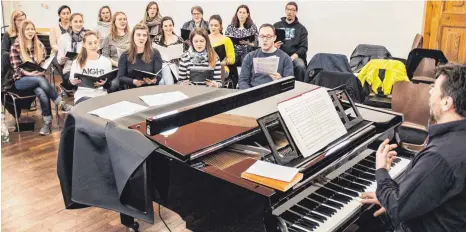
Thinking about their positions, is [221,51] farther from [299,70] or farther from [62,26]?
[62,26]

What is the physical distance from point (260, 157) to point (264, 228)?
0.46 m

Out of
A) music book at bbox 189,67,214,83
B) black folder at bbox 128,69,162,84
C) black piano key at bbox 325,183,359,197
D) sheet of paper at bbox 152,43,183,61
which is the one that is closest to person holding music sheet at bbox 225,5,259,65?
sheet of paper at bbox 152,43,183,61

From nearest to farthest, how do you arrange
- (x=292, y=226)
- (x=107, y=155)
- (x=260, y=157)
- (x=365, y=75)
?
1. (x=292, y=226)
2. (x=260, y=157)
3. (x=107, y=155)
4. (x=365, y=75)

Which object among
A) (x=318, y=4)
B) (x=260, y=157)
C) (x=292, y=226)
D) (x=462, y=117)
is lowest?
(x=292, y=226)

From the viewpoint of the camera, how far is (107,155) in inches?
96.3

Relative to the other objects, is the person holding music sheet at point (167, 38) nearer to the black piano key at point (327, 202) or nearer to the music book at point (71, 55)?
the music book at point (71, 55)

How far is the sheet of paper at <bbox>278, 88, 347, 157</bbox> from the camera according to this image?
1967 millimetres

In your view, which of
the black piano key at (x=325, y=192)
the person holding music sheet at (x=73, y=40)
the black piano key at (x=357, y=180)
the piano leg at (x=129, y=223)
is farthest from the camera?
the person holding music sheet at (x=73, y=40)

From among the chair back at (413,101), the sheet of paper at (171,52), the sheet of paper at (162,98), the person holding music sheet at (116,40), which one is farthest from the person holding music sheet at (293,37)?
the sheet of paper at (162,98)

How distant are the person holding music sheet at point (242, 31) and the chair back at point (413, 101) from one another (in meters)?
2.43

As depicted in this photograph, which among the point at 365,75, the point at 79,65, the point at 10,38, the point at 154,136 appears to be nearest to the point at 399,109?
the point at 365,75

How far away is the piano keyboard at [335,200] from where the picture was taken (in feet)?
6.01

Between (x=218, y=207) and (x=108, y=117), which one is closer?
(x=218, y=207)

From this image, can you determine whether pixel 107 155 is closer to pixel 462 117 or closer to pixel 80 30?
pixel 462 117
